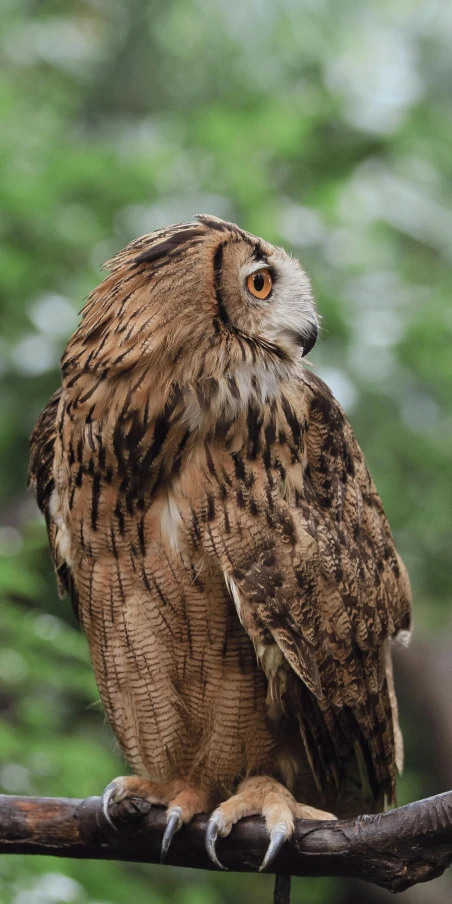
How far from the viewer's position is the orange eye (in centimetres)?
218

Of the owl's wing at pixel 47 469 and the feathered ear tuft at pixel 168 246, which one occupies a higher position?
the feathered ear tuft at pixel 168 246

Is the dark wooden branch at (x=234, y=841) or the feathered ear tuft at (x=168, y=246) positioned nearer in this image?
the dark wooden branch at (x=234, y=841)

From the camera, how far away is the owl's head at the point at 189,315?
2.09m

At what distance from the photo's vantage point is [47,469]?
251 centimetres

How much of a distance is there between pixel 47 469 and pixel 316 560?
727 mm

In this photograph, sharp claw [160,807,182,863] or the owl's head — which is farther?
sharp claw [160,807,182,863]

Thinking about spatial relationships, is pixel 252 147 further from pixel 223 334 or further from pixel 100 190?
pixel 223 334

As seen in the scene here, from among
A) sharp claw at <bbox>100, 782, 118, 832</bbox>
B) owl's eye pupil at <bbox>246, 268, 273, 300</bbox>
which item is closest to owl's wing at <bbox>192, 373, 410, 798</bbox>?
owl's eye pupil at <bbox>246, 268, 273, 300</bbox>

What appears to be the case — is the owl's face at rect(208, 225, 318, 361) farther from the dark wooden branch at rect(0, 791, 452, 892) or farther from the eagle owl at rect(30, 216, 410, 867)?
the dark wooden branch at rect(0, 791, 452, 892)

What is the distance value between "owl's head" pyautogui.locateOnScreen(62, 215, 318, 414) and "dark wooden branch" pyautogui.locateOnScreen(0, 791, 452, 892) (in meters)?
0.93

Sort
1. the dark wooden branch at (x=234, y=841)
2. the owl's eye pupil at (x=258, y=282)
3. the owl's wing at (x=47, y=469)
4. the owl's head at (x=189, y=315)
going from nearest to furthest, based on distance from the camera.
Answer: the dark wooden branch at (x=234, y=841) < the owl's head at (x=189, y=315) < the owl's eye pupil at (x=258, y=282) < the owl's wing at (x=47, y=469)

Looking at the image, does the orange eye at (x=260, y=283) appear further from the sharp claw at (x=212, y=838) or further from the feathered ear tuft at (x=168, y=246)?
the sharp claw at (x=212, y=838)

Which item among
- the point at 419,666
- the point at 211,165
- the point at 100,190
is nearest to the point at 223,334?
the point at 100,190

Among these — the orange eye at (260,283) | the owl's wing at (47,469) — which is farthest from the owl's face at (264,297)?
the owl's wing at (47,469)
